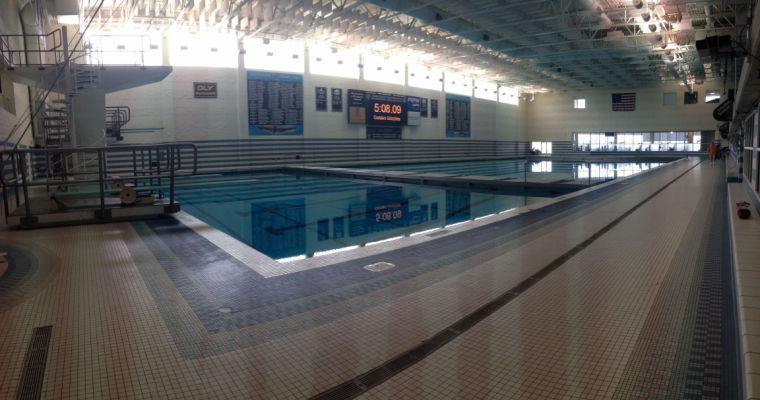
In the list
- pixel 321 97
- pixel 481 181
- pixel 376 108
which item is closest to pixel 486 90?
pixel 376 108

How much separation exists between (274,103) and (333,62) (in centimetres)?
381

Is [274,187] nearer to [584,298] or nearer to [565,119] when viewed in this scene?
[584,298]

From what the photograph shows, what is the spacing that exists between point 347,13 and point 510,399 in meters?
15.9

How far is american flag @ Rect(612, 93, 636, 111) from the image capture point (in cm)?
3167

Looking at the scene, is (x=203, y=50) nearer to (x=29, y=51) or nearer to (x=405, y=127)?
(x=29, y=51)

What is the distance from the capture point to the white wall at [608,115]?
29.9 meters

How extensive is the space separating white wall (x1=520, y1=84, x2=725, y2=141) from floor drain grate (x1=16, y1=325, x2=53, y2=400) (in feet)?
116

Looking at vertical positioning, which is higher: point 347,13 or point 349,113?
point 347,13

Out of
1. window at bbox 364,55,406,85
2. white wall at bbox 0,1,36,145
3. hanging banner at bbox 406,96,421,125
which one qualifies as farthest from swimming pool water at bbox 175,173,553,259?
hanging banner at bbox 406,96,421,125

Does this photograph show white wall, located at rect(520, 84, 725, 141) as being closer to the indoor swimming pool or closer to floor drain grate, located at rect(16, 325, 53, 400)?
the indoor swimming pool

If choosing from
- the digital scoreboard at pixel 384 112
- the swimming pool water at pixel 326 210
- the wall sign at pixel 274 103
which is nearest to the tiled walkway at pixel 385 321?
the swimming pool water at pixel 326 210

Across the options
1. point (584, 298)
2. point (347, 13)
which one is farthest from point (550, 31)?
point (584, 298)

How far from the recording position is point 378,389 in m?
1.72

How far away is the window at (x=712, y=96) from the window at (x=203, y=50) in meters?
29.4
